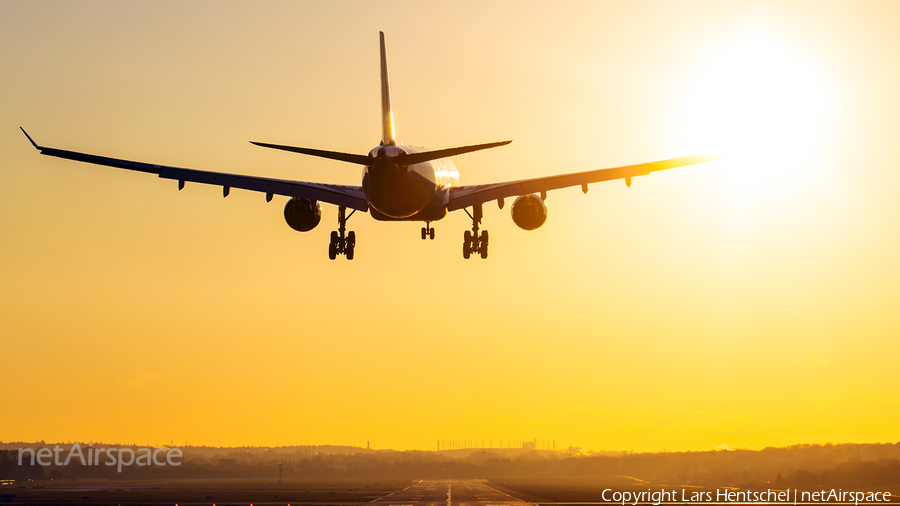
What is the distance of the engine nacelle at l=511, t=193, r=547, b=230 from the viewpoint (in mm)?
46531

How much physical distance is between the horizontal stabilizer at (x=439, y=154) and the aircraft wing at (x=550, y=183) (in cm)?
778

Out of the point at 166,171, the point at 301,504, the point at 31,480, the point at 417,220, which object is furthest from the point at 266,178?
the point at 31,480

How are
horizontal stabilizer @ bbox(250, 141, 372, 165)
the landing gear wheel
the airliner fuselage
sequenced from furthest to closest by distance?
1. the landing gear wheel
2. the airliner fuselage
3. horizontal stabilizer @ bbox(250, 141, 372, 165)

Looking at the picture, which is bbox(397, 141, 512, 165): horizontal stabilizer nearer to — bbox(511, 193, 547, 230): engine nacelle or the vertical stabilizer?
the vertical stabilizer

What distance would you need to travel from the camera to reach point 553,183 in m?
42.5

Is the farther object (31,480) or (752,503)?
(31,480)

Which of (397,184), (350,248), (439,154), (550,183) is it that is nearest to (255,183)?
(350,248)

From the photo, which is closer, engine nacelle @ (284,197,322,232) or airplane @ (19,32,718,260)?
airplane @ (19,32,718,260)

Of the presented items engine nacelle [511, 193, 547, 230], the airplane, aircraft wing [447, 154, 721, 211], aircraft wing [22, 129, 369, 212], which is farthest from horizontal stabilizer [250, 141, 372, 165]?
engine nacelle [511, 193, 547, 230]

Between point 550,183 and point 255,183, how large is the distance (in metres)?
15.4

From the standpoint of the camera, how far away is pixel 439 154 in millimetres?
35562

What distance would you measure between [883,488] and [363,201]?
105308 millimetres

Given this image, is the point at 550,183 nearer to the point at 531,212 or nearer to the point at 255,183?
the point at 531,212

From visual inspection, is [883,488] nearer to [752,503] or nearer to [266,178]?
[752,503]
